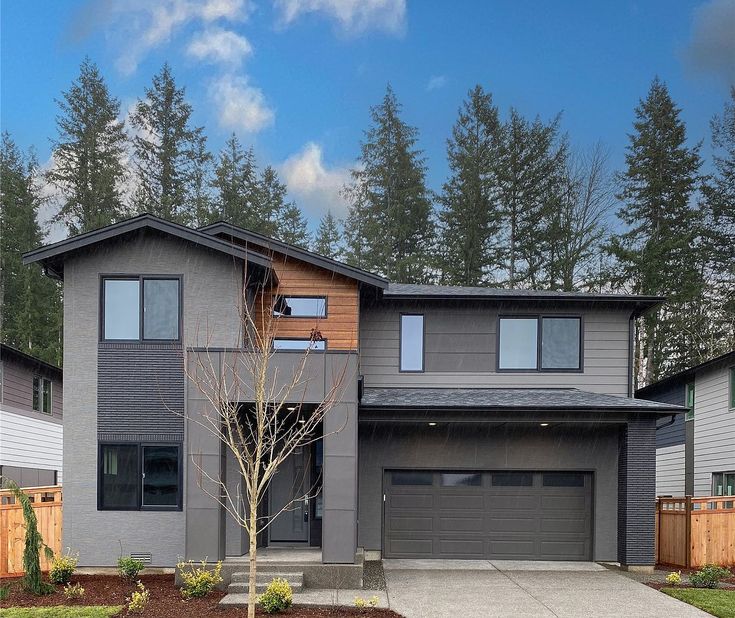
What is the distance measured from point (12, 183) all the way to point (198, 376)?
24.5 metres

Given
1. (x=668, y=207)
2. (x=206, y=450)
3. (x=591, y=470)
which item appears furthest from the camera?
(x=668, y=207)

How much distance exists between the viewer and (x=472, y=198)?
2933cm

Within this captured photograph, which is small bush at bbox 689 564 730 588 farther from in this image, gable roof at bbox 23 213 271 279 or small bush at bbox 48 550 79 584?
small bush at bbox 48 550 79 584

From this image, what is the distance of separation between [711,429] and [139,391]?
45.9 ft

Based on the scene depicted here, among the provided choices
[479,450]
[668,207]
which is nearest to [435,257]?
[668,207]

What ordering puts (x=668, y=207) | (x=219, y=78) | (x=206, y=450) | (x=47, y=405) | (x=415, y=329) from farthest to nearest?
(x=219, y=78), (x=668, y=207), (x=47, y=405), (x=415, y=329), (x=206, y=450)

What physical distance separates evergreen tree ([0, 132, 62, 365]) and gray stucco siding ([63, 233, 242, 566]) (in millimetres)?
16828

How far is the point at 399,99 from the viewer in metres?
31.2

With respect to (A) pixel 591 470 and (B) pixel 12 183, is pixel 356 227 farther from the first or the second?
(A) pixel 591 470

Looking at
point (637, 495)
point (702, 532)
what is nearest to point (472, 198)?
point (637, 495)

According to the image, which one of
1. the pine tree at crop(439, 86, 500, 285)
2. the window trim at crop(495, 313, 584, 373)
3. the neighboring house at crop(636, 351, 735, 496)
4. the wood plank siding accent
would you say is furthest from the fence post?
the pine tree at crop(439, 86, 500, 285)

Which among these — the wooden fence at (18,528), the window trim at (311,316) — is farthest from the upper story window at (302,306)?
the wooden fence at (18,528)

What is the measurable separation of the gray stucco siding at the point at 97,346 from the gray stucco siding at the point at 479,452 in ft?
13.4

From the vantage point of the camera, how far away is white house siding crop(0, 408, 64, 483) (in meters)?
17.5
